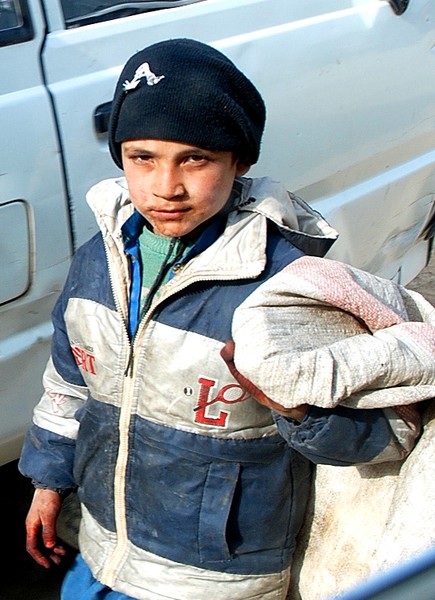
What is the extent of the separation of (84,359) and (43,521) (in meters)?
0.42

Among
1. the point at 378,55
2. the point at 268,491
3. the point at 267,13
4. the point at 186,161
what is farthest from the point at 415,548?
the point at 378,55

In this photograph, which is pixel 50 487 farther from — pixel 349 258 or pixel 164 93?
pixel 349 258

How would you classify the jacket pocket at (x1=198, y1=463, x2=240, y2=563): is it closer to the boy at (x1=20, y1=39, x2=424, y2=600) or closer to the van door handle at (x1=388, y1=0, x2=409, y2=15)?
the boy at (x1=20, y1=39, x2=424, y2=600)

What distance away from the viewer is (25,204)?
2.25 meters

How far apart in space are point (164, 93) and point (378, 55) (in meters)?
1.56

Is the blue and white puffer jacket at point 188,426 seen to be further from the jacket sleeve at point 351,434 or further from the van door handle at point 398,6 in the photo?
the van door handle at point 398,6

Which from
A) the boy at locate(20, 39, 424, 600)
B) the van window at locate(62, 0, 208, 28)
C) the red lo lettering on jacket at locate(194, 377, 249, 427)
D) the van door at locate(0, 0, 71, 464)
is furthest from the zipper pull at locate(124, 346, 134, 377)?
the van window at locate(62, 0, 208, 28)

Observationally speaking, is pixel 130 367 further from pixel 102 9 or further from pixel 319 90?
pixel 319 90

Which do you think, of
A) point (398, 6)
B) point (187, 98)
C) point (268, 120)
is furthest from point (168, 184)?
point (398, 6)

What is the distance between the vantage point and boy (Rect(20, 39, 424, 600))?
1729 mm

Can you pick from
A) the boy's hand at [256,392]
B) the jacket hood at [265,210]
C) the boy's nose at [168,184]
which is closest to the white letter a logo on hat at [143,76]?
the boy's nose at [168,184]

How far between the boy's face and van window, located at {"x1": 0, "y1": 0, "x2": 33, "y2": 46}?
589mm

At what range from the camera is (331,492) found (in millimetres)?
2020

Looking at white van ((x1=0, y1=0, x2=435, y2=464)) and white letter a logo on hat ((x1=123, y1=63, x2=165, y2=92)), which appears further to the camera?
white van ((x1=0, y1=0, x2=435, y2=464))
